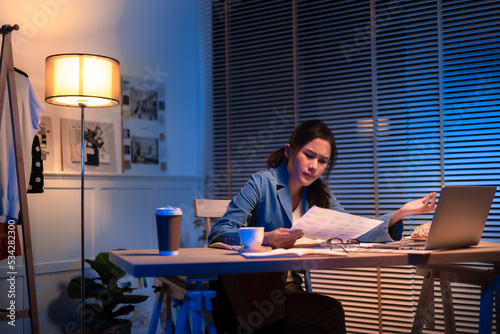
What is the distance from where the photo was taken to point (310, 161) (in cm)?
209

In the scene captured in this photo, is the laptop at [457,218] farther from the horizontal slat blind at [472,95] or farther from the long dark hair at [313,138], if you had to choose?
the horizontal slat blind at [472,95]

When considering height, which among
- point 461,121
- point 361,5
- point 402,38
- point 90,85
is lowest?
point 461,121

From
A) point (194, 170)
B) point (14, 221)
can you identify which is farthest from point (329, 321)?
point (194, 170)

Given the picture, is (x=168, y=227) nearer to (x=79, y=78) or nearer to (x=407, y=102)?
(x=79, y=78)

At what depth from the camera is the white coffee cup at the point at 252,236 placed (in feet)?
→ 5.04

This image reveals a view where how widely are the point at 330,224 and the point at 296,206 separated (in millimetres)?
717

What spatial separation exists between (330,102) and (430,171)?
81 cm

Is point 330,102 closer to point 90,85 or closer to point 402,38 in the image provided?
point 402,38

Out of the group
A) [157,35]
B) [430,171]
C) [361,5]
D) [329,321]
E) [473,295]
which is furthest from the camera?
[157,35]

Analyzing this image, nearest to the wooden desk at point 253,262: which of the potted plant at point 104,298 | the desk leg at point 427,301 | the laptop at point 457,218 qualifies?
the laptop at point 457,218

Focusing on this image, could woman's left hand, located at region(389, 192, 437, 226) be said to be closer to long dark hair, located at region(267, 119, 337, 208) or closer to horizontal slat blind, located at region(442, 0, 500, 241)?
long dark hair, located at region(267, 119, 337, 208)

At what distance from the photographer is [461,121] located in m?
3.01

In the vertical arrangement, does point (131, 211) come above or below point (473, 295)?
above

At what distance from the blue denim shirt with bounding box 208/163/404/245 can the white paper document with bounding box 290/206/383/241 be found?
1.13ft
